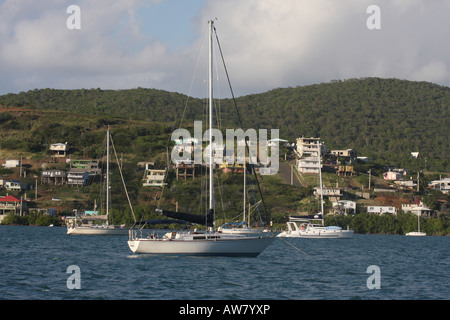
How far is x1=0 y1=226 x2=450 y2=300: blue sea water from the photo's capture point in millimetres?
26625

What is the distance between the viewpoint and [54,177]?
119250 millimetres

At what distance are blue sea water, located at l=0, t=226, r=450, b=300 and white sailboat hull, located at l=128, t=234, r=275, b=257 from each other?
674 mm

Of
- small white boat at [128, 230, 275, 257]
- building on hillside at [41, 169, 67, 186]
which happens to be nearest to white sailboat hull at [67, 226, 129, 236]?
small white boat at [128, 230, 275, 257]

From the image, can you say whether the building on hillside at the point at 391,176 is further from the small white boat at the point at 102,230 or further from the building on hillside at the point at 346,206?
the small white boat at the point at 102,230

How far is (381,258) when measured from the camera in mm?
48031

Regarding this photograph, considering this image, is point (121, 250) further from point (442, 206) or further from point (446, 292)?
point (442, 206)

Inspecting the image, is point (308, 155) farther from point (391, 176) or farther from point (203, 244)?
point (203, 244)

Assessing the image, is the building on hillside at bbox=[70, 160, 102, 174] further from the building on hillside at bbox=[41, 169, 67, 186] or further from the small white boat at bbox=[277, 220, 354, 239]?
the small white boat at bbox=[277, 220, 354, 239]

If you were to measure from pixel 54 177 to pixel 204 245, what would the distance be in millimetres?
86700

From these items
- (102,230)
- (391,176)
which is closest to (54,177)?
(102,230)

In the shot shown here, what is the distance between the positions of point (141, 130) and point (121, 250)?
107m

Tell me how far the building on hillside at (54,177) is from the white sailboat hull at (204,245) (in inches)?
3258

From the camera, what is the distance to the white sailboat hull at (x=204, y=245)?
39094 millimetres
